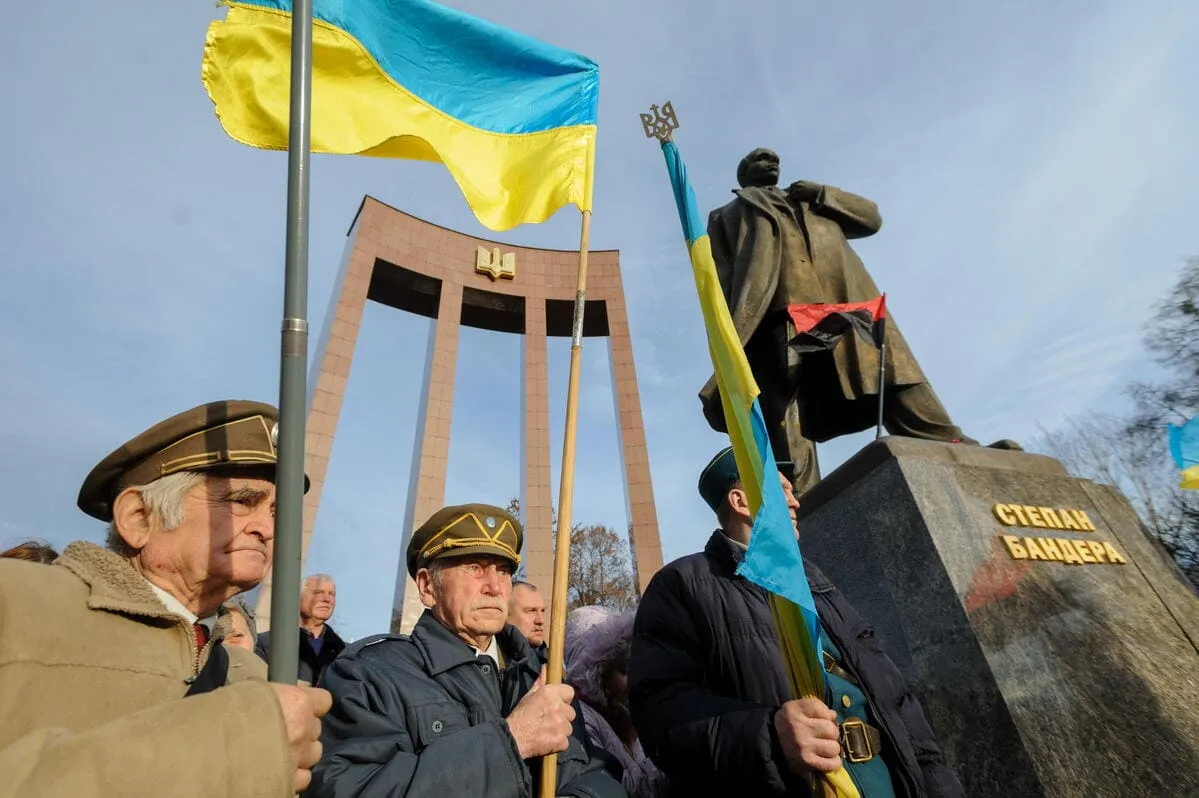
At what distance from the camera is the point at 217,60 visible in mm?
2307

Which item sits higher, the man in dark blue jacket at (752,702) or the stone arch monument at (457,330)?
the stone arch monument at (457,330)

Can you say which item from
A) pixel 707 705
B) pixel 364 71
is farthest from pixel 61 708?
pixel 364 71

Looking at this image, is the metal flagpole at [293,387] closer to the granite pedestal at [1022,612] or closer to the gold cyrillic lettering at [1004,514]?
the granite pedestal at [1022,612]

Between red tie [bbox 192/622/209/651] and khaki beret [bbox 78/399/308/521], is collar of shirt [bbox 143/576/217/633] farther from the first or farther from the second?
khaki beret [bbox 78/399/308/521]

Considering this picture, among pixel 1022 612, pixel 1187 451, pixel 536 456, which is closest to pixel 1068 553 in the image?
pixel 1022 612

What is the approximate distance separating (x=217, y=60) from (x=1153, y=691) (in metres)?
3.70

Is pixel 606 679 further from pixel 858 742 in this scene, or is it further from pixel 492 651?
pixel 858 742

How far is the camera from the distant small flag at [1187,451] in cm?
690

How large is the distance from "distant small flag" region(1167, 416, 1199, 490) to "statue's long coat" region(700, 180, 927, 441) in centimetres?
470

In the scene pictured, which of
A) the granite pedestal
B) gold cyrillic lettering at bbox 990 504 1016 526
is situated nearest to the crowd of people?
the granite pedestal

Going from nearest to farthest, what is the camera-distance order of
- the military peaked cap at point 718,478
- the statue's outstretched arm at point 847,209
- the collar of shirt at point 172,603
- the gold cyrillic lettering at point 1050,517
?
the collar of shirt at point 172,603 → the military peaked cap at point 718,478 → the gold cyrillic lettering at point 1050,517 → the statue's outstretched arm at point 847,209

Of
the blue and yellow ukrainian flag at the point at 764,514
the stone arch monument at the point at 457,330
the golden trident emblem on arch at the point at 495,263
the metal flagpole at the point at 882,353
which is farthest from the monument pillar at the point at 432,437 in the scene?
the blue and yellow ukrainian flag at the point at 764,514

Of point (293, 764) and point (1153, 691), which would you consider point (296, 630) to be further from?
point (1153, 691)

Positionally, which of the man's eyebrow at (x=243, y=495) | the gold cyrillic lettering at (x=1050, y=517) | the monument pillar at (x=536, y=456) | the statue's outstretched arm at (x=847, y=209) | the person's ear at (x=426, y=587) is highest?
the monument pillar at (x=536, y=456)
